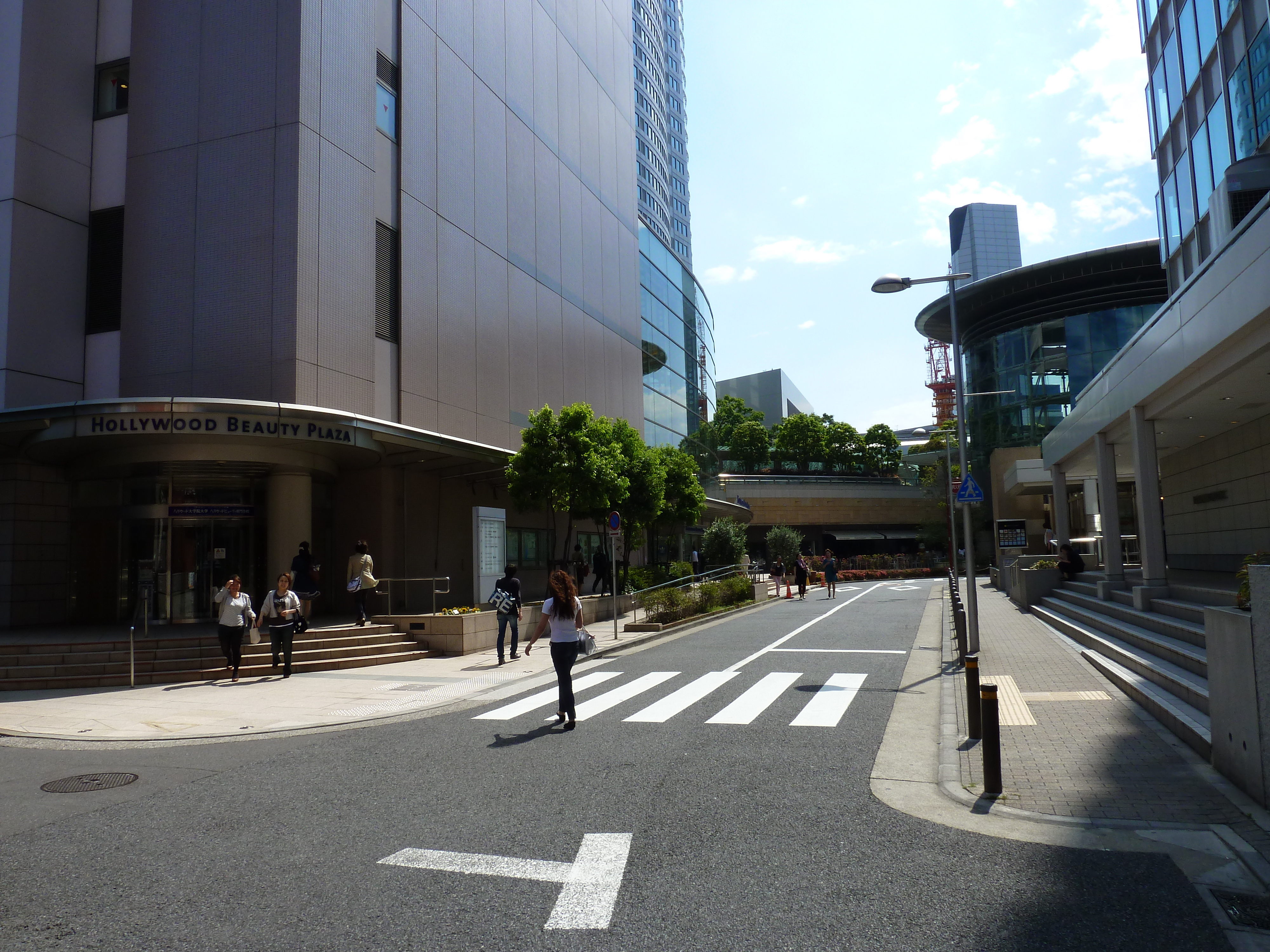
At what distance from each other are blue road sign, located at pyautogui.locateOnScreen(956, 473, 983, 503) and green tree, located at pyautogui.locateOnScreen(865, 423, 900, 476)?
71011 millimetres

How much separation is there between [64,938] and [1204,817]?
7.04m

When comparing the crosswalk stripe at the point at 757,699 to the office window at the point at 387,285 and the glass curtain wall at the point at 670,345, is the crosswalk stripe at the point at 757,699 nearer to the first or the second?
the office window at the point at 387,285

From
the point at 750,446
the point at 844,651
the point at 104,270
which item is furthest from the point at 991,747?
the point at 750,446

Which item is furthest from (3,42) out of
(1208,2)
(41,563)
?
(1208,2)

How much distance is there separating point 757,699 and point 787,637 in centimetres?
836

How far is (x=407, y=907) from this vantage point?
466cm

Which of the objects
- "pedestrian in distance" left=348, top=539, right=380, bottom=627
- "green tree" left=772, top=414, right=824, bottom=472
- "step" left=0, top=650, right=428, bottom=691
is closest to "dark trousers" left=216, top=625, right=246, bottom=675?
"step" left=0, top=650, right=428, bottom=691

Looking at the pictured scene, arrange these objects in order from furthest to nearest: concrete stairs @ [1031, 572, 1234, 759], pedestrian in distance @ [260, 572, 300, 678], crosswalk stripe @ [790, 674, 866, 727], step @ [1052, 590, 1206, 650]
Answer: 1. pedestrian in distance @ [260, 572, 300, 678]
2. step @ [1052, 590, 1206, 650]
3. crosswalk stripe @ [790, 674, 866, 727]
4. concrete stairs @ [1031, 572, 1234, 759]

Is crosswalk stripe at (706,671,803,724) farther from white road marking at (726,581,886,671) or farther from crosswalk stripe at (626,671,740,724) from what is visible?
white road marking at (726,581,886,671)

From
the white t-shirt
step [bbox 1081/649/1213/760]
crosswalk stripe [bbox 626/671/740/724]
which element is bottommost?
crosswalk stripe [bbox 626/671/740/724]

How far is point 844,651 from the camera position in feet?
55.1

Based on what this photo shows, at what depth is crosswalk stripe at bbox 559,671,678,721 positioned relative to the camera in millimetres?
10930

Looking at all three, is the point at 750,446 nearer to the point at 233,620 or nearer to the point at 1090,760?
the point at 233,620

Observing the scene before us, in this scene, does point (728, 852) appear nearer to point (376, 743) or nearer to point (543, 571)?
point (376, 743)
